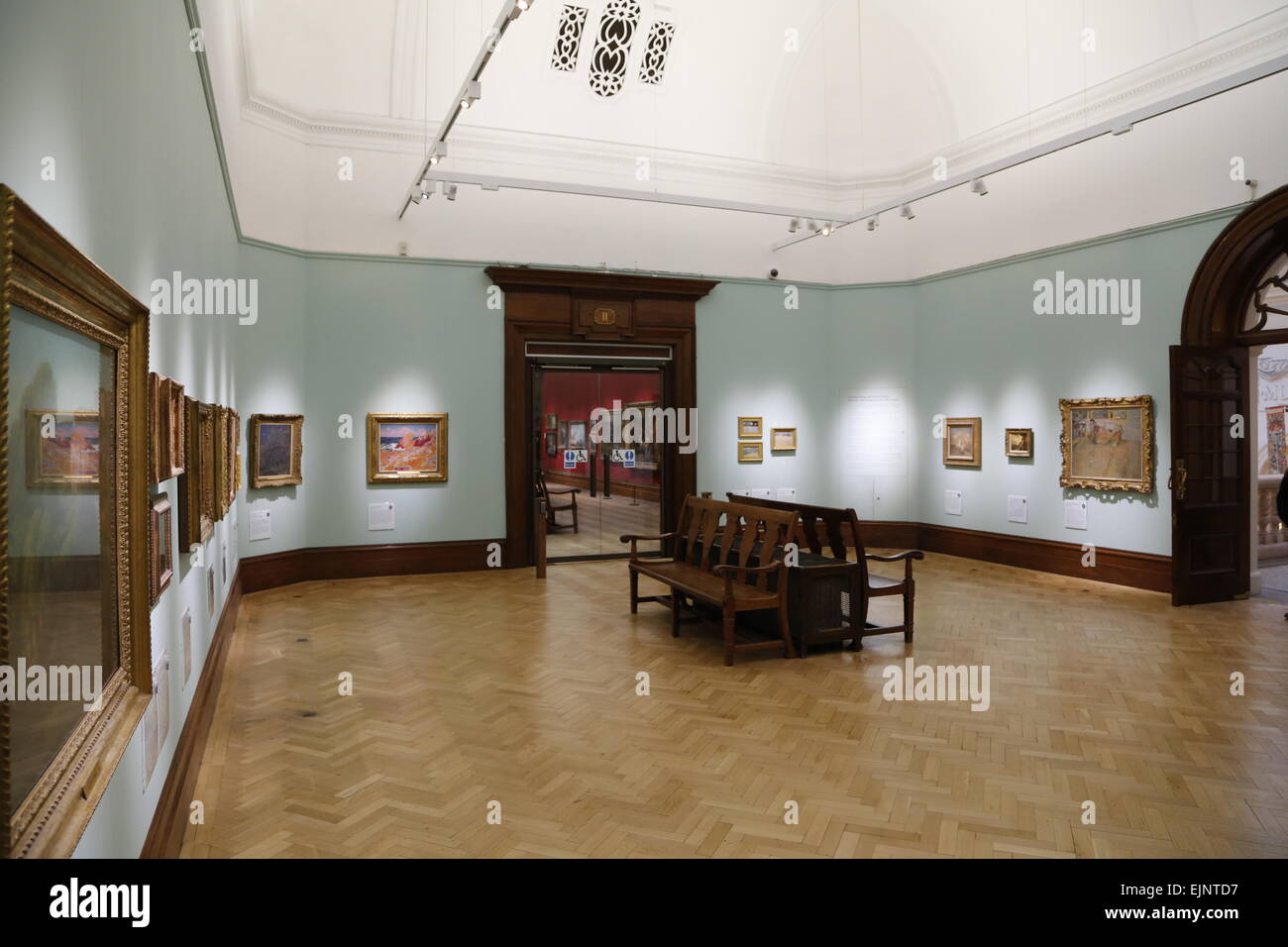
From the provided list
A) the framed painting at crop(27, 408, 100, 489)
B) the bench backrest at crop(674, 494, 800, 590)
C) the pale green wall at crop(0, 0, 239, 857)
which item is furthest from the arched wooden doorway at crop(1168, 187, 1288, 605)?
the framed painting at crop(27, 408, 100, 489)

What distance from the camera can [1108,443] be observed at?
9898 mm

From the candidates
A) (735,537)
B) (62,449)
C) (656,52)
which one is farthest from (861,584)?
(656,52)

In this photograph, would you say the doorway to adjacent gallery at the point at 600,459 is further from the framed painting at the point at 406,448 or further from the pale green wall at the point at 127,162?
the pale green wall at the point at 127,162

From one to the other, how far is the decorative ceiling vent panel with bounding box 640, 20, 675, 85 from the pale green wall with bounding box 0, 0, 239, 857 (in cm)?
815

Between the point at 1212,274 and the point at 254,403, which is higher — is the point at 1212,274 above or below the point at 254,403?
above

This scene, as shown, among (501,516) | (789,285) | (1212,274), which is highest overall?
(789,285)

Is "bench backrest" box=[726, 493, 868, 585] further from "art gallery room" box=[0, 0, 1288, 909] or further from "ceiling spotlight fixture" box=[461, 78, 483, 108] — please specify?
"ceiling spotlight fixture" box=[461, 78, 483, 108]

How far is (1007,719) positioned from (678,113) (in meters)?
10.2

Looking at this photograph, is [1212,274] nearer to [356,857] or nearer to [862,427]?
[862,427]

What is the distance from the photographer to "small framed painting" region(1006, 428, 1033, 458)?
11039 mm

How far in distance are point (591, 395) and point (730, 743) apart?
7.98m

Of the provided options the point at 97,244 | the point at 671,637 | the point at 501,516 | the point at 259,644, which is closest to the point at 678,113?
the point at 501,516

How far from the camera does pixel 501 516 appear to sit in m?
11.4

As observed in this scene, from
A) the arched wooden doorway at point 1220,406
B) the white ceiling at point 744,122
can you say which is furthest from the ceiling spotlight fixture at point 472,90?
the arched wooden doorway at point 1220,406
